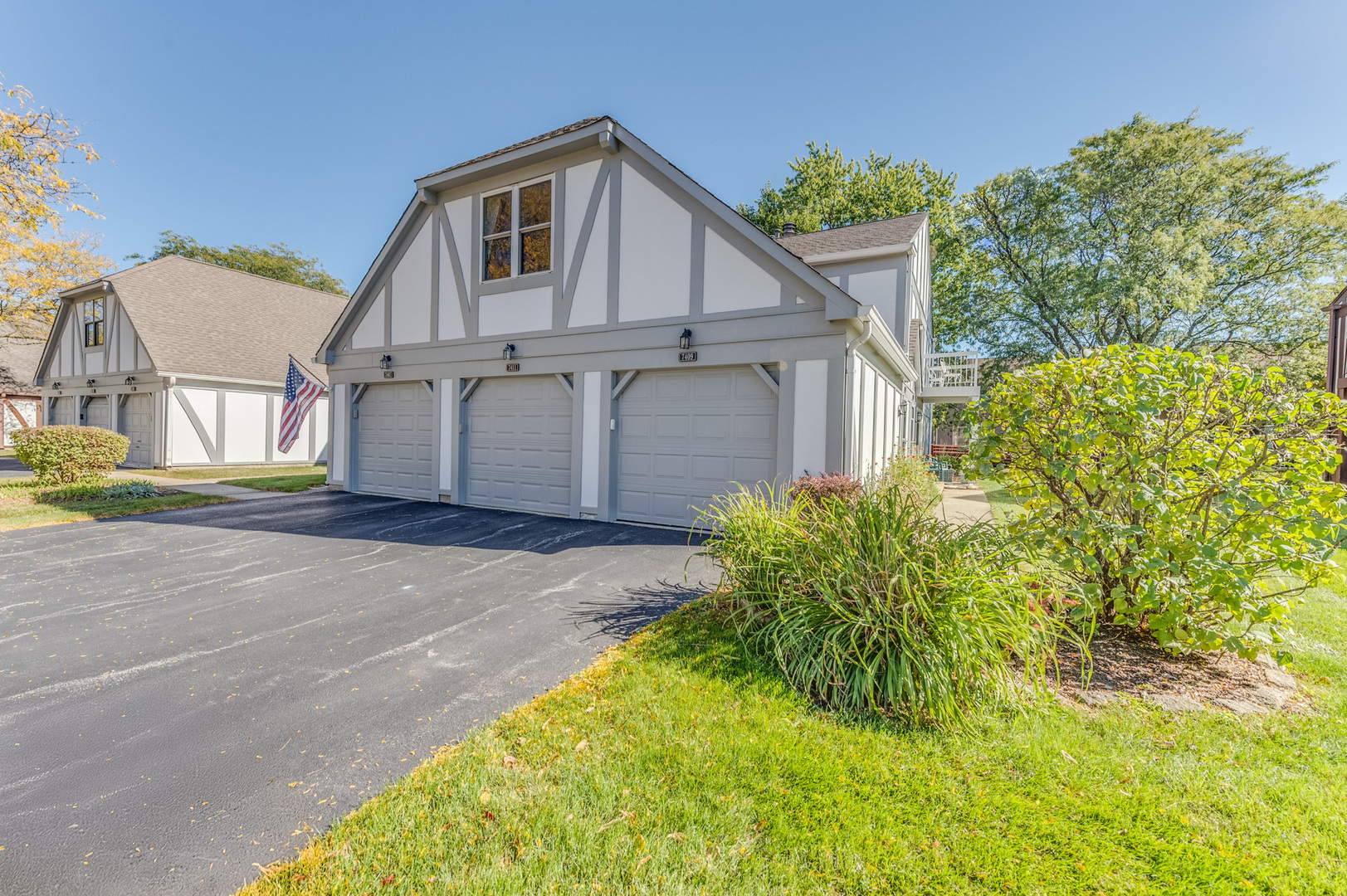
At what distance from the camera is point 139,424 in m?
18.0

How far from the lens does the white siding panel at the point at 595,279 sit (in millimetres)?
9289

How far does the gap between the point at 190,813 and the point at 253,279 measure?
26.1 m

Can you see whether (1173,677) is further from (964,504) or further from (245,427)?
(245,427)

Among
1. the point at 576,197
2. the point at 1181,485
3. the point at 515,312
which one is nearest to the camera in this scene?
the point at 1181,485

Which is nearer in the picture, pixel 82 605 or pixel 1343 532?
pixel 1343 532

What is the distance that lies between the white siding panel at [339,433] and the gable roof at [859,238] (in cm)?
1150

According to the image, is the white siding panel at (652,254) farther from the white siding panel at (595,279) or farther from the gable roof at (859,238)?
the gable roof at (859,238)

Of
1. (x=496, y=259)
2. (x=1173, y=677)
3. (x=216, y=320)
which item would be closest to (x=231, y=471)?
(x=216, y=320)

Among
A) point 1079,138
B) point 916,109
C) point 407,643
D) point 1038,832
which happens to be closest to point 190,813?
point 407,643

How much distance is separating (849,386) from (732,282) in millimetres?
2339

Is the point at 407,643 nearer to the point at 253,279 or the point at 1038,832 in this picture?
the point at 1038,832

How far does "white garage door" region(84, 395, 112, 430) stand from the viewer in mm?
19109

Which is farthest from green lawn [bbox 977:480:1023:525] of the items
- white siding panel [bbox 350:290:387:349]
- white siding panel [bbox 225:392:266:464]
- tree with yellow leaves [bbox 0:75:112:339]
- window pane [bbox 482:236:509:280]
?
white siding panel [bbox 225:392:266:464]

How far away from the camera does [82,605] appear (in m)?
4.82
